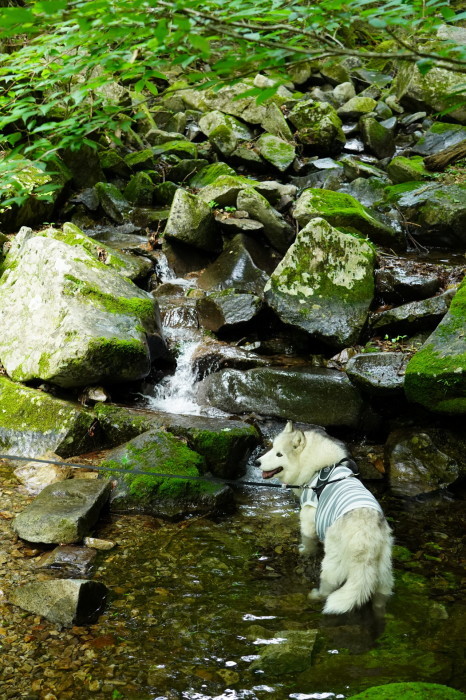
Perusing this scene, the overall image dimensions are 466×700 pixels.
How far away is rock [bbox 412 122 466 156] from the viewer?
52.1 ft

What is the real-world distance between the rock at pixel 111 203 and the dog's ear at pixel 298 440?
9727 millimetres

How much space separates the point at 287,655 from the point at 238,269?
7933 mm

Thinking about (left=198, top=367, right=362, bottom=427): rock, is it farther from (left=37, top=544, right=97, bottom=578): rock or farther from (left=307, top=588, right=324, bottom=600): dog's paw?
(left=37, top=544, right=97, bottom=578): rock

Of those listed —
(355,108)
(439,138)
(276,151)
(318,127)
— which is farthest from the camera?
(355,108)

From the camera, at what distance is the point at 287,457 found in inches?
190

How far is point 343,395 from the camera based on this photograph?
7094 millimetres

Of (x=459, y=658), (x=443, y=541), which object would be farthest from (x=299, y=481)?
(x=459, y=658)

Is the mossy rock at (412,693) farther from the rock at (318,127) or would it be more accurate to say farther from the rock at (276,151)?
the rock at (318,127)

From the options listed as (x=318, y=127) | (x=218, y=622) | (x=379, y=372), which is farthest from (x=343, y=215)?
(x=218, y=622)

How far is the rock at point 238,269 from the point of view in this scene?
33.7 feet

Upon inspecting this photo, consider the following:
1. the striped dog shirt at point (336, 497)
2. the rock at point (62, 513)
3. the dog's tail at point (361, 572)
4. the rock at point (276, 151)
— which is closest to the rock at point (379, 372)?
the striped dog shirt at point (336, 497)

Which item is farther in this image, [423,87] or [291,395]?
[423,87]

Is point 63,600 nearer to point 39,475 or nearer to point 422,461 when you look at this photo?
point 39,475

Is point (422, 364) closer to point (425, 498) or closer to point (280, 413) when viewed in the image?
point (425, 498)
